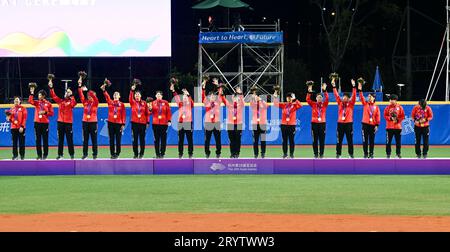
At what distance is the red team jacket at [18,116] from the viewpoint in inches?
977

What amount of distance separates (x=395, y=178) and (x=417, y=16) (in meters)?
30.4

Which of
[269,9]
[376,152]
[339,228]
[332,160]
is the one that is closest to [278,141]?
[376,152]

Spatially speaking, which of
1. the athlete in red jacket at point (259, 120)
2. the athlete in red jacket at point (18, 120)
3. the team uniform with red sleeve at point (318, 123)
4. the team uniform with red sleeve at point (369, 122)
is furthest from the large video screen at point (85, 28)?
the team uniform with red sleeve at point (369, 122)

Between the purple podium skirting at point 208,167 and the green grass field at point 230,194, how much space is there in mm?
720

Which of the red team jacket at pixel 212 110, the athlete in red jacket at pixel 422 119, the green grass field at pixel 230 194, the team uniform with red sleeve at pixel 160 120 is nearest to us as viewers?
the green grass field at pixel 230 194

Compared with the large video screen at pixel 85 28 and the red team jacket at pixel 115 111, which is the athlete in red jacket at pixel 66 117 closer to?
the red team jacket at pixel 115 111

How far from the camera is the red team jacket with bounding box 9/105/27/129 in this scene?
24.8 m

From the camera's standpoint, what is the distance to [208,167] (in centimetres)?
2323

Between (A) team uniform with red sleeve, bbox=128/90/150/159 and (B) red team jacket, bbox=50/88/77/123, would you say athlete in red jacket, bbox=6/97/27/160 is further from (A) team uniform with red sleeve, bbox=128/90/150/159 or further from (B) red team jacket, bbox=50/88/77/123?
(A) team uniform with red sleeve, bbox=128/90/150/159

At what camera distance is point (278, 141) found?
36.3 metres

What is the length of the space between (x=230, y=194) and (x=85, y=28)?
18.6 m

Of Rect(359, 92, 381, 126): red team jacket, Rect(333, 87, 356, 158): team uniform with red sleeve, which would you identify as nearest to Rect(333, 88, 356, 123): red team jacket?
Rect(333, 87, 356, 158): team uniform with red sleeve

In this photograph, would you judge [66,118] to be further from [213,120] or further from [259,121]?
[259,121]

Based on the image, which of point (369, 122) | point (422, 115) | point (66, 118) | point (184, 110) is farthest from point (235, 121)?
point (422, 115)
